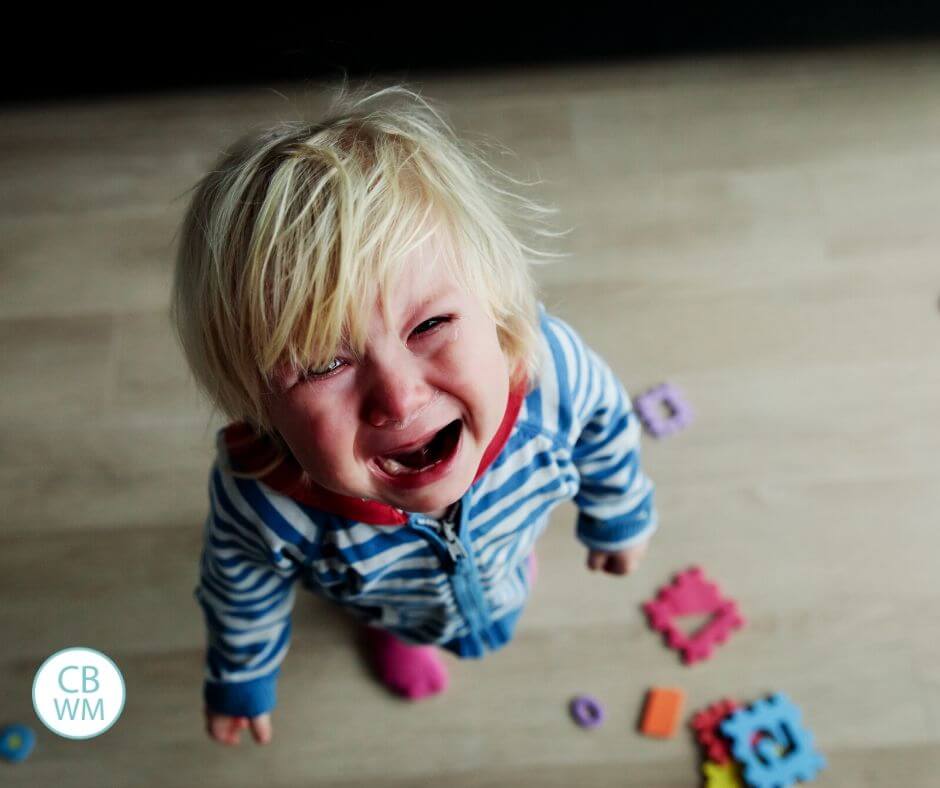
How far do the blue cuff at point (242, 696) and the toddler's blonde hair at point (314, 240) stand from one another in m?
0.33

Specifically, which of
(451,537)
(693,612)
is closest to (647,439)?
(693,612)

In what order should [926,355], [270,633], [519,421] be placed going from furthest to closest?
[926,355] < [270,633] < [519,421]

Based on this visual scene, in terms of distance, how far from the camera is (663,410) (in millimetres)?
1163

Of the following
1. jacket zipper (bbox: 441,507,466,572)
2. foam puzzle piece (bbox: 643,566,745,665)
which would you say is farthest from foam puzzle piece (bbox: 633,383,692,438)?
jacket zipper (bbox: 441,507,466,572)

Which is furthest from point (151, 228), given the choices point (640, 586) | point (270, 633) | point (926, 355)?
point (926, 355)

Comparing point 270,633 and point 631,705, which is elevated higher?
point 270,633

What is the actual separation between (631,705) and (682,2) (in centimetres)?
93

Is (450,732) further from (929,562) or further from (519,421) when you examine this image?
(929,562)

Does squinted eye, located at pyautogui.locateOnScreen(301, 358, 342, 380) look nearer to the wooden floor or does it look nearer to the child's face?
the child's face

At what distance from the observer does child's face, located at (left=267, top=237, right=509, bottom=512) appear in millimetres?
554

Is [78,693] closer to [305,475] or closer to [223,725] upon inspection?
[223,725]

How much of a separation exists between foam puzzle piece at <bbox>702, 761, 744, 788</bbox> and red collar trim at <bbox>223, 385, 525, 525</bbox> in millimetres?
499

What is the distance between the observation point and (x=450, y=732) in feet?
3.34

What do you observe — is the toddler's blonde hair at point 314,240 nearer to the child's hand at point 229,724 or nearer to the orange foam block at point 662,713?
the child's hand at point 229,724
